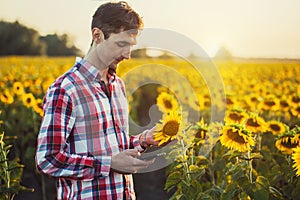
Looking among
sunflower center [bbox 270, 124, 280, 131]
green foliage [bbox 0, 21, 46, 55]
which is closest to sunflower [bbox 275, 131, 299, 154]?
sunflower center [bbox 270, 124, 280, 131]

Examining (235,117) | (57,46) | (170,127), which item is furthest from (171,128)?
(57,46)

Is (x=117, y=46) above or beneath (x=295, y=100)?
above

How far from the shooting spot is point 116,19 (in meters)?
1.99

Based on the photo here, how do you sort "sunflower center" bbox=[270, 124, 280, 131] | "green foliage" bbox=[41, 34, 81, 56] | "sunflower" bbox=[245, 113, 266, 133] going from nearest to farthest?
1. "sunflower" bbox=[245, 113, 266, 133]
2. "sunflower center" bbox=[270, 124, 280, 131]
3. "green foliage" bbox=[41, 34, 81, 56]

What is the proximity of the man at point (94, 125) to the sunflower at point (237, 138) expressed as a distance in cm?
71

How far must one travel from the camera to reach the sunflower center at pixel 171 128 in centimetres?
238

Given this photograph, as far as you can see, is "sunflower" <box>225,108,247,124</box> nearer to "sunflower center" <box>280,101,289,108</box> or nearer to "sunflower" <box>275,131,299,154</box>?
"sunflower" <box>275,131,299,154</box>

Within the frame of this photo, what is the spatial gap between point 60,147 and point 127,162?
26 centimetres

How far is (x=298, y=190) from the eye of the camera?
2785mm

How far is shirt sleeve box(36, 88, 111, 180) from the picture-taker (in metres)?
1.88

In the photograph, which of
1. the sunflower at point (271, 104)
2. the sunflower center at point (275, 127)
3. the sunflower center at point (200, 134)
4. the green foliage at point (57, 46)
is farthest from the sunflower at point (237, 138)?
the green foliage at point (57, 46)

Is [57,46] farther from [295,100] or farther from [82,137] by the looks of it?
[82,137]

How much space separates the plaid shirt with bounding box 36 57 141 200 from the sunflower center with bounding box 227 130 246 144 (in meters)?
0.71

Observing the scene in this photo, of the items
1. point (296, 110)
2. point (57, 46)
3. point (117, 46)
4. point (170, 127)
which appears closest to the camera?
point (117, 46)
